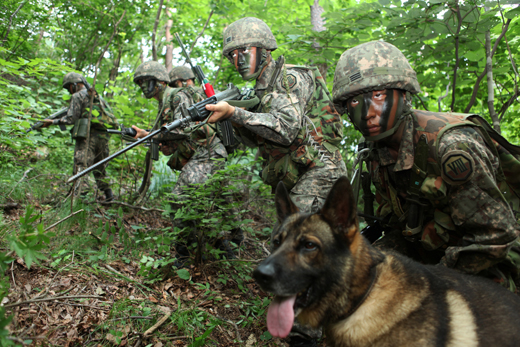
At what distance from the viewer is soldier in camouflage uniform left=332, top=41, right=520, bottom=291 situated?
8.10ft

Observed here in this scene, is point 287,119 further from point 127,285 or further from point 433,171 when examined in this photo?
point 127,285

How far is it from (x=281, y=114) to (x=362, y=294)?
1.95 meters

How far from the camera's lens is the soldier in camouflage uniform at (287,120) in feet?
11.1

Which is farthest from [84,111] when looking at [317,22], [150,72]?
[317,22]

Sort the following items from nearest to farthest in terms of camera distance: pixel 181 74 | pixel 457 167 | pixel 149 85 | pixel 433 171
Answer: pixel 457 167, pixel 433 171, pixel 149 85, pixel 181 74

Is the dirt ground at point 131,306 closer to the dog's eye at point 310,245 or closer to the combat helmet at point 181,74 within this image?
the dog's eye at point 310,245

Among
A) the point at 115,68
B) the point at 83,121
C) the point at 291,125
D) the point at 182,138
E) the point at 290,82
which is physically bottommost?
the point at 182,138

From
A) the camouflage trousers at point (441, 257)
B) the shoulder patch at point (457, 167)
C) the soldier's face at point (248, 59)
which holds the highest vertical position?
the soldier's face at point (248, 59)

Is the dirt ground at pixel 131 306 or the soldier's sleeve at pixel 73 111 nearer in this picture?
the dirt ground at pixel 131 306

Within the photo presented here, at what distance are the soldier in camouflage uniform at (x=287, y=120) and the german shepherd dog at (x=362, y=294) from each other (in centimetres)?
125

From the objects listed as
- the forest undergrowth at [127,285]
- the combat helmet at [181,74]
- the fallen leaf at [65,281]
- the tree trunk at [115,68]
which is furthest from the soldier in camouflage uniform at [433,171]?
the tree trunk at [115,68]

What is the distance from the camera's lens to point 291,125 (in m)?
3.37

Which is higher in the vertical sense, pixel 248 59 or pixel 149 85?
pixel 248 59

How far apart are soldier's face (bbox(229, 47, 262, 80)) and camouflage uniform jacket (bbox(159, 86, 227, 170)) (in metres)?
1.25
